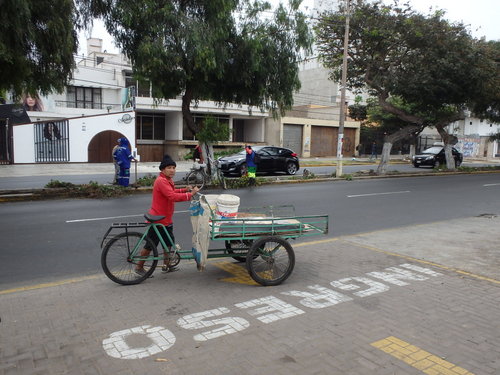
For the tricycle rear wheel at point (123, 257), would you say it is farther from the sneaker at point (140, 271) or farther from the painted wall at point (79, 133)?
the painted wall at point (79, 133)

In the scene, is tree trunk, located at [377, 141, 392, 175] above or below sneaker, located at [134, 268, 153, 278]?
above

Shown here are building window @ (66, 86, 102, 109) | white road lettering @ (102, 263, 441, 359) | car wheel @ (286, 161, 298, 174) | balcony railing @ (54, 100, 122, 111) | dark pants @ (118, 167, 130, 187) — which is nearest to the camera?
white road lettering @ (102, 263, 441, 359)

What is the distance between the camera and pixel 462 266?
635 cm

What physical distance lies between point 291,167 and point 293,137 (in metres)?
18.4

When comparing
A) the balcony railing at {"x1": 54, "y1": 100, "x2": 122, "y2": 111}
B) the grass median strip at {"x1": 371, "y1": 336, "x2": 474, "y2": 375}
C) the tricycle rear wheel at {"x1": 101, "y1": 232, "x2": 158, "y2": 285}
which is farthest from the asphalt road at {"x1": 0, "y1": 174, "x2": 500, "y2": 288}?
the balcony railing at {"x1": 54, "y1": 100, "x2": 122, "y2": 111}

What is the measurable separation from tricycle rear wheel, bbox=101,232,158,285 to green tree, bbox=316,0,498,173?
61.5 ft

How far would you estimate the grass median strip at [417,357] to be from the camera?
136 inches

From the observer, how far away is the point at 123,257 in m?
5.44

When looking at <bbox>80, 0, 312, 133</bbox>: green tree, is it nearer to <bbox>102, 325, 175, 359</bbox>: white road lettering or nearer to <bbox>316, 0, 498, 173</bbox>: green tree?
<bbox>316, 0, 498, 173</bbox>: green tree

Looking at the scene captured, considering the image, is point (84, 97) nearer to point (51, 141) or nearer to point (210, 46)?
point (51, 141)

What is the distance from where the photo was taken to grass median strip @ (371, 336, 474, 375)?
3447mm

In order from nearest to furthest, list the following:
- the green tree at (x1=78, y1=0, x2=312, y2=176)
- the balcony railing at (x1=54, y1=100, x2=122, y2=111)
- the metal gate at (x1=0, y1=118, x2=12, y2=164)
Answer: the green tree at (x1=78, y1=0, x2=312, y2=176) → the metal gate at (x1=0, y1=118, x2=12, y2=164) → the balcony railing at (x1=54, y1=100, x2=122, y2=111)

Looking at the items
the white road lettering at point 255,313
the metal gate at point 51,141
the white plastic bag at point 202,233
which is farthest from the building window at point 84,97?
the white road lettering at point 255,313

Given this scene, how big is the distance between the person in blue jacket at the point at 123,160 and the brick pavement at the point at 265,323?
29.6 feet
